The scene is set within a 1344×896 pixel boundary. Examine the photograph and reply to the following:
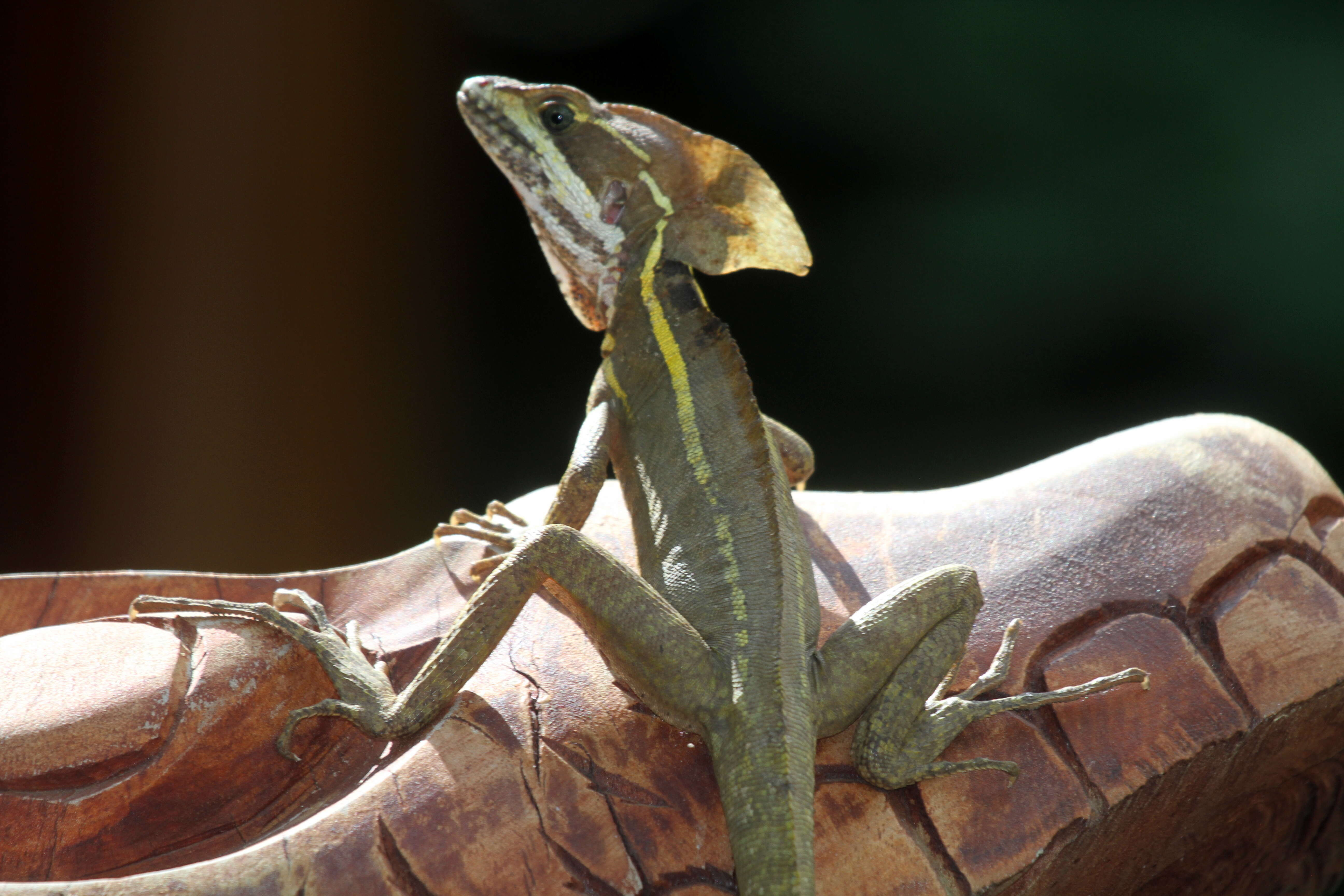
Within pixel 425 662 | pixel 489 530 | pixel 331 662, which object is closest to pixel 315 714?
pixel 331 662

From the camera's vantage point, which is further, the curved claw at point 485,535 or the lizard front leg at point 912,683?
the curved claw at point 485,535

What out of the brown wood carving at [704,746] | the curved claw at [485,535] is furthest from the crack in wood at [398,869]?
the curved claw at [485,535]

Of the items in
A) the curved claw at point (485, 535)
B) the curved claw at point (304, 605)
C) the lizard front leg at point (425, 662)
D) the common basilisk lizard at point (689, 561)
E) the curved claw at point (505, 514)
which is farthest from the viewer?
the curved claw at point (505, 514)

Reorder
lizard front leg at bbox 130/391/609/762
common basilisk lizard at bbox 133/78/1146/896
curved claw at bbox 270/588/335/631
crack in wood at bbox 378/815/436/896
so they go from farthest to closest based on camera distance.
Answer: curved claw at bbox 270/588/335/631 → lizard front leg at bbox 130/391/609/762 → common basilisk lizard at bbox 133/78/1146/896 → crack in wood at bbox 378/815/436/896

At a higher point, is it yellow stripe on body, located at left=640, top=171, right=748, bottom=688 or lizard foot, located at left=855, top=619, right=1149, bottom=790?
yellow stripe on body, located at left=640, top=171, right=748, bottom=688

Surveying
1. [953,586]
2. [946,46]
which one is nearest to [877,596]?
[953,586]

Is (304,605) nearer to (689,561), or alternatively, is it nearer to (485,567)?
(485,567)

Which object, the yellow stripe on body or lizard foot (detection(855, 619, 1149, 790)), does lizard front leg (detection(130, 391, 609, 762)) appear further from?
lizard foot (detection(855, 619, 1149, 790))

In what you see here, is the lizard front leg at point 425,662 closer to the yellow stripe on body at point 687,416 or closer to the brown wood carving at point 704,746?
the brown wood carving at point 704,746

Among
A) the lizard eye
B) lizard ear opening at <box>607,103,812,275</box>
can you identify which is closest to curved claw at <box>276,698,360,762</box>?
lizard ear opening at <box>607,103,812,275</box>
